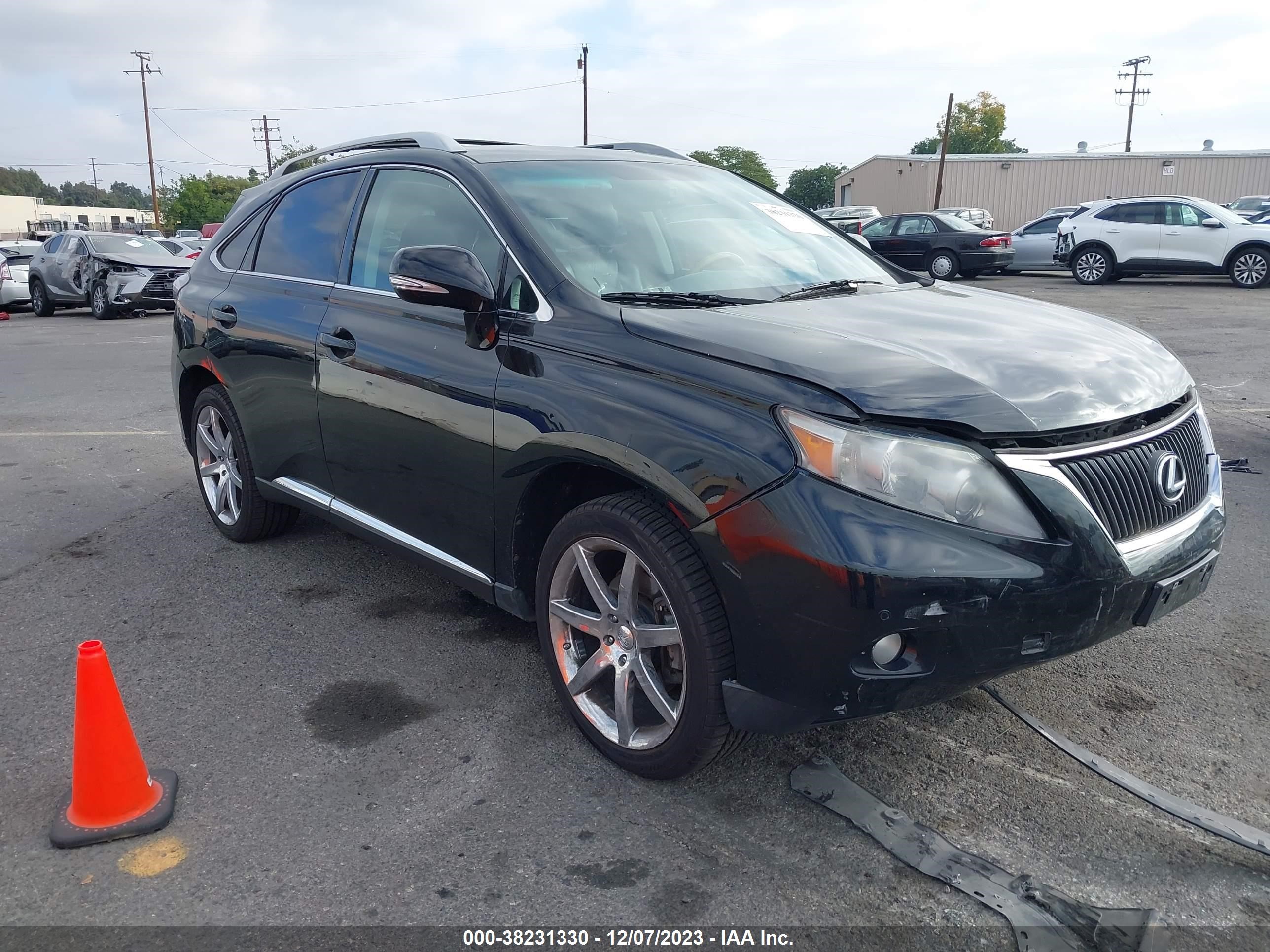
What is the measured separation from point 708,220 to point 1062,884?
2493 mm

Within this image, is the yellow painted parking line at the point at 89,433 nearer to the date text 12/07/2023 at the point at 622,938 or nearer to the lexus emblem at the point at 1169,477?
the date text 12/07/2023 at the point at 622,938

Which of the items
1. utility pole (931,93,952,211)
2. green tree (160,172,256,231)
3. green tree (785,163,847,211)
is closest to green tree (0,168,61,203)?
→ green tree (160,172,256,231)

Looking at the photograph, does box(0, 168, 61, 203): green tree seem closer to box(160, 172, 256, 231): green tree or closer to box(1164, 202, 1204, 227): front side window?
box(160, 172, 256, 231): green tree

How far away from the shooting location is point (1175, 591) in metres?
2.67

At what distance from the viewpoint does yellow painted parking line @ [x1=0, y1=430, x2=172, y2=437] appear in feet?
25.7

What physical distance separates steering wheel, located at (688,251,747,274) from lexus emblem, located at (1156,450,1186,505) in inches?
59.5

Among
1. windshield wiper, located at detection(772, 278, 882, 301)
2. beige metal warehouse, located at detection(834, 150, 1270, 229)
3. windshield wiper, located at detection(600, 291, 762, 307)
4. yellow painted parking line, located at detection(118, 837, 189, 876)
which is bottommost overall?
yellow painted parking line, located at detection(118, 837, 189, 876)

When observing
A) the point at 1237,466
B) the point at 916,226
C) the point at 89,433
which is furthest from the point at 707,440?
the point at 916,226

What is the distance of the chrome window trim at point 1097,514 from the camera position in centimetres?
246

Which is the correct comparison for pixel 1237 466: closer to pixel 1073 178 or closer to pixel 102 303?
pixel 102 303

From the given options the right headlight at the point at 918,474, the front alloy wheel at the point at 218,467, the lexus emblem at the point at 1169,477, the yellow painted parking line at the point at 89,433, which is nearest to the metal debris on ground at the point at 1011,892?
the right headlight at the point at 918,474

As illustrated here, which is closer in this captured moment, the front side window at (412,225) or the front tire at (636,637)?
the front tire at (636,637)

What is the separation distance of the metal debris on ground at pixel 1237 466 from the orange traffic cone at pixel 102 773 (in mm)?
5873

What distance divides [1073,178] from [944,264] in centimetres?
2670
